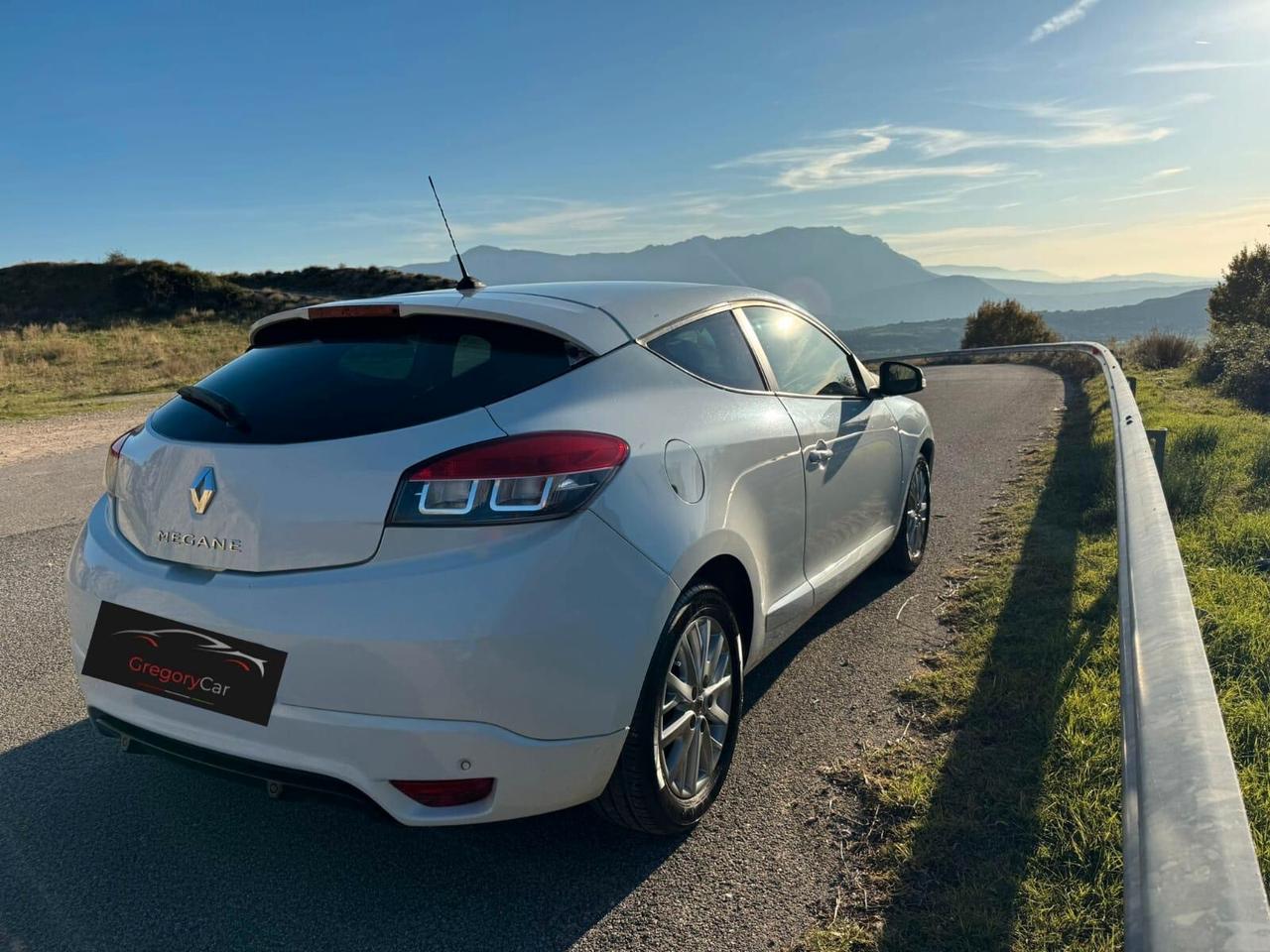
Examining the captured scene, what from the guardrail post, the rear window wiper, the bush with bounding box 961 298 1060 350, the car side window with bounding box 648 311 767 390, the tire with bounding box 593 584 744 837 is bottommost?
the tire with bounding box 593 584 744 837

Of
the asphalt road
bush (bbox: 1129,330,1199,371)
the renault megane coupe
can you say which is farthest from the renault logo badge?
bush (bbox: 1129,330,1199,371)

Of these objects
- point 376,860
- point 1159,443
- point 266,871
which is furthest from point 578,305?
point 1159,443

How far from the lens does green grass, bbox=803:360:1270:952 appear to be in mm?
2367

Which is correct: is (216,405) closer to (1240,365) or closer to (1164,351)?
(1240,365)

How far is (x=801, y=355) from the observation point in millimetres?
4070

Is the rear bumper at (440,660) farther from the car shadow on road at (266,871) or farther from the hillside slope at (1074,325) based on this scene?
the hillside slope at (1074,325)

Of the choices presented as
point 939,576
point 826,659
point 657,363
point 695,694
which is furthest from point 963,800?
point 939,576

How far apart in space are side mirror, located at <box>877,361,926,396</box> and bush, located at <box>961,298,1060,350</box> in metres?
30.9

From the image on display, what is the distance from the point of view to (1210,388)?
1402cm

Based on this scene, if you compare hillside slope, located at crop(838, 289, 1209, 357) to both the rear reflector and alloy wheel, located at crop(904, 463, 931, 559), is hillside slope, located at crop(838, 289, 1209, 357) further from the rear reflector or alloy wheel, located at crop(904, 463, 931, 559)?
the rear reflector

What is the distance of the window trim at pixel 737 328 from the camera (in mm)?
3021

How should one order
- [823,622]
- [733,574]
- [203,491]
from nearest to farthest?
[203,491]
[733,574]
[823,622]

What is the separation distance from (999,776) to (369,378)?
2.35 m

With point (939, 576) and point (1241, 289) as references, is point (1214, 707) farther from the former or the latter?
point (1241, 289)
